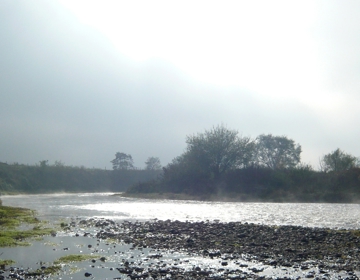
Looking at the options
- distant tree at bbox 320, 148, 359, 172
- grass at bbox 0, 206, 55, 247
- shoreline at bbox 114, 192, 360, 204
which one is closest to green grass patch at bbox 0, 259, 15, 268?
grass at bbox 0, 206, 55, 247

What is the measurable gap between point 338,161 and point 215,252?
7016 cm

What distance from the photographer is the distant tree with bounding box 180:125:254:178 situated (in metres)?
73.3

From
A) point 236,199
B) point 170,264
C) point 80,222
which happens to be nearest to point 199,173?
point 236,199

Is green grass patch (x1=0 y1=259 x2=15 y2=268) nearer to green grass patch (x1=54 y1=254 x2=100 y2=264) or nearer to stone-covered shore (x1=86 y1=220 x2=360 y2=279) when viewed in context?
→ green grass patch (x1=54 y1=254 x2=100 y2=264)

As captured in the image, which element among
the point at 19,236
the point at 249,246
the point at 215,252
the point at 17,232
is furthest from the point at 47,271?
the point at 17,232

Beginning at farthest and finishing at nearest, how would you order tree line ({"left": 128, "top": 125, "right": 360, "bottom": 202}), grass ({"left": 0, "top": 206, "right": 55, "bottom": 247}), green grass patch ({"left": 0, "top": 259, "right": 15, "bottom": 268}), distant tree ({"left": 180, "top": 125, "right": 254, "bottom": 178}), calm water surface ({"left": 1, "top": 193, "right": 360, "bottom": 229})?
distant tree ({"left": 180, "top": 125, "right": 254, "bottom": 178})
tree line ({"left": 128, "top": 125, "right": 360, "bottom": 202})
calm water surface ({"left": 1, "top": 193, "right": 360, "bottom": 229})
grass ({"left": 0, "top": 206, "right": 55, "bottom": 247})
green grass patch ({"left": 0, "top": 259, "right": 15, "bottom": 268})

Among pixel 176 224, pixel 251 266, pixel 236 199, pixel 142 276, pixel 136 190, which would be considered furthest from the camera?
pixel 136 190

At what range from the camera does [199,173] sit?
7194 cm

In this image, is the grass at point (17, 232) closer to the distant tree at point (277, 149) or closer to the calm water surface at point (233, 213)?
the calm water surface at point (233, 213)

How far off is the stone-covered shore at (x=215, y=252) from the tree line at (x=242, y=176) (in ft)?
126

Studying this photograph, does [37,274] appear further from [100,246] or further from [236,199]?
[236,199]

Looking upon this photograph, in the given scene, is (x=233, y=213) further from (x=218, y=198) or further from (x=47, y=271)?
(x=218, y=198)

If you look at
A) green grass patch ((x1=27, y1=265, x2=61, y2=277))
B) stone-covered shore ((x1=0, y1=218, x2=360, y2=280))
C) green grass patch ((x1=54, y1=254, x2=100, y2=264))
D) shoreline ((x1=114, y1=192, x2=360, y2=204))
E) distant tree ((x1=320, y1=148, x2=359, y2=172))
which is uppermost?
distant tree ((x1=320, y1=148, x2=359, y2=172))

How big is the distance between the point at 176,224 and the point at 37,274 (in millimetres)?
13793
